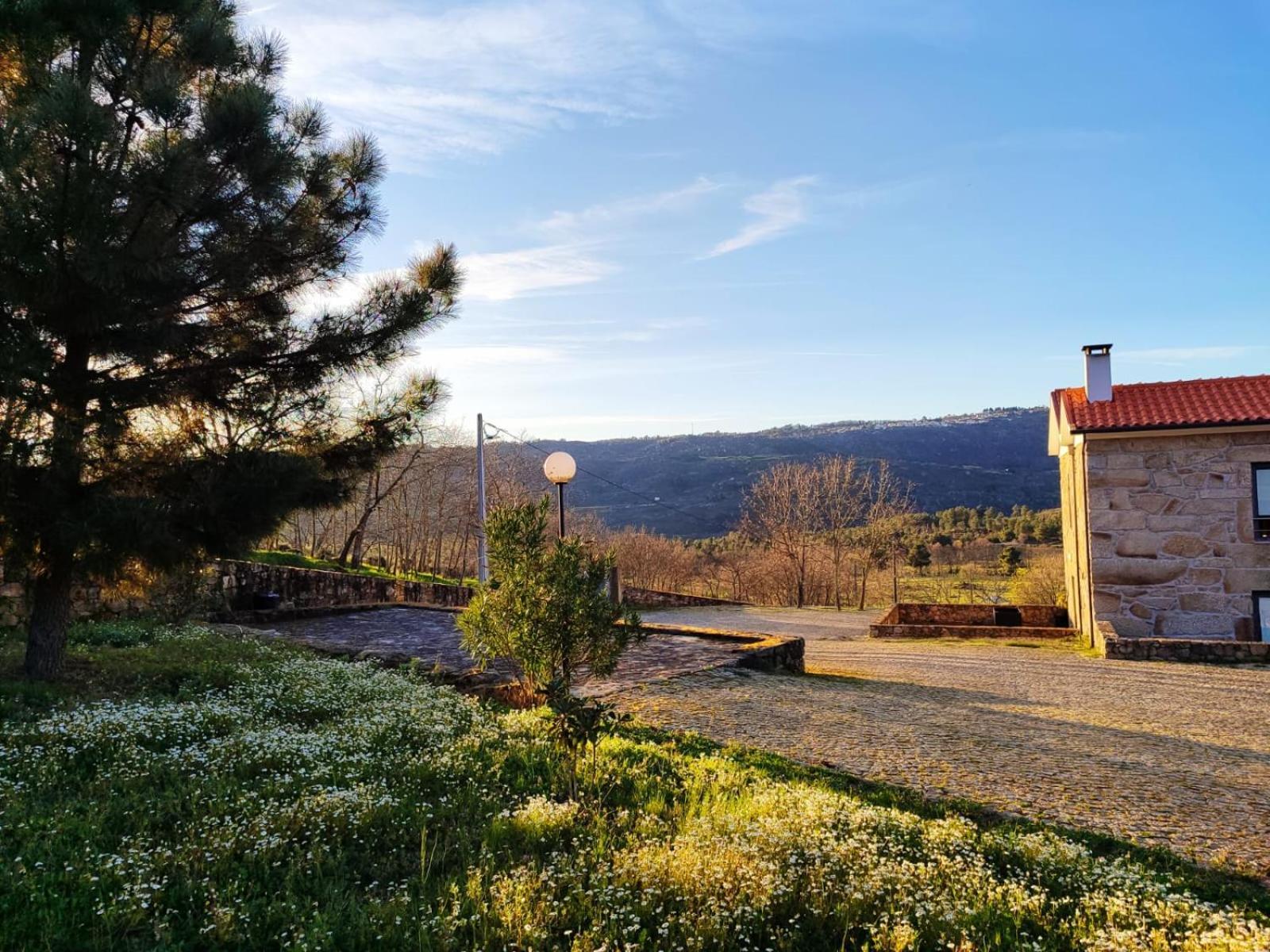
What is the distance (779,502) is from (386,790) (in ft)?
80.9

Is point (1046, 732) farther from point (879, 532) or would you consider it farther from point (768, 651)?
point (879, 532)

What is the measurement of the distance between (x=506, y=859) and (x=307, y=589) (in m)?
13.7

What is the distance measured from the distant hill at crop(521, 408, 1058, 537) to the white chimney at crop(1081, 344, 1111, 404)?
39.7 metres

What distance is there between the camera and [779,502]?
28.2m

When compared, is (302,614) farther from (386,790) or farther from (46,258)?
(386,790)

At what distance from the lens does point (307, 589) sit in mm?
15914

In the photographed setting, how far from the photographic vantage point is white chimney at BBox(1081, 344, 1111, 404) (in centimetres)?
1471

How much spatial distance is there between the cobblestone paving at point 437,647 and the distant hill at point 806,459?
1601 inches

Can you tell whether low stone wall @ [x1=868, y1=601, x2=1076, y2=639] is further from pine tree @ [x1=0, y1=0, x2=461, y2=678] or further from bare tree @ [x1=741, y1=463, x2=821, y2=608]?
pine tree @ [x1=0, y1=0, x2=461, y2=678]

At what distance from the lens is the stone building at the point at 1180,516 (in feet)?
43.3

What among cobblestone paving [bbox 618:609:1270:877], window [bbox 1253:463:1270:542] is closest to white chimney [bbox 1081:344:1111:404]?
window [bbox 1253:463:1270:542]

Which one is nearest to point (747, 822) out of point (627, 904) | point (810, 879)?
point (810, 879)

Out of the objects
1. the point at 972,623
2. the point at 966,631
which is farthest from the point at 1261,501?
the point at 972,623

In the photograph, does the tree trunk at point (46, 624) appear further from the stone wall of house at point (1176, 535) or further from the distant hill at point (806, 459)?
the distant hill at point (806, 459)
